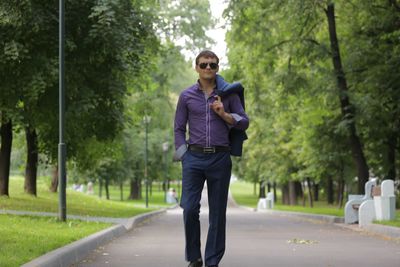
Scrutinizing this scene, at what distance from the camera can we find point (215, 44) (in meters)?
41.6

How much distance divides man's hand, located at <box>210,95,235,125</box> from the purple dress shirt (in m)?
0.06

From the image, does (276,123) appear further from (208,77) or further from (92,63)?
(208,77)

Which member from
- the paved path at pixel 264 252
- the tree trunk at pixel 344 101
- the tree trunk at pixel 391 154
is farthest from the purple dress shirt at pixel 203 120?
the tree trunk at pixel 391 154

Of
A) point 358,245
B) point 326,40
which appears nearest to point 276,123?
point 326,40

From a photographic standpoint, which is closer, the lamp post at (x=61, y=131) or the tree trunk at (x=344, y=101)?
the lamp post at (x=61, y=131)

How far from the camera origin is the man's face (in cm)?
757

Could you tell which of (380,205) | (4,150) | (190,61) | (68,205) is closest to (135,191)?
(190,61)

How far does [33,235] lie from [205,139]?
5385 mm

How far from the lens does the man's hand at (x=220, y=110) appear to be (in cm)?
736

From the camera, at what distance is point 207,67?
7.57 meters

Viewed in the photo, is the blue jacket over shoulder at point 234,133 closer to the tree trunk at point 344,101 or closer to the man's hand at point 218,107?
the man's hand at point 218,107

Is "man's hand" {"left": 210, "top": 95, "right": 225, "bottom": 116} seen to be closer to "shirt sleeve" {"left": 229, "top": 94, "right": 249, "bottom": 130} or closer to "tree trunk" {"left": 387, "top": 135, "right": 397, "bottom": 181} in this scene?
"shirt sleeve" {"left": 229, "top": 94, "right": 249, "bottom": 130}

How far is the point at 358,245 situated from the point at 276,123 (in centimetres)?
3614

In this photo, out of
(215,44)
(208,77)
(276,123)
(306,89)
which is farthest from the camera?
(276,123)
